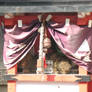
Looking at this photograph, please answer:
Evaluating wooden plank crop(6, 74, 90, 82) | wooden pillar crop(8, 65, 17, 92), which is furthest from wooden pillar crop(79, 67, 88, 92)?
wooden pillar crop(8, 65, 17, 92)

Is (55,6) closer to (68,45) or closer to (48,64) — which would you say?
(68,45)

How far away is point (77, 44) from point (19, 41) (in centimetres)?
177

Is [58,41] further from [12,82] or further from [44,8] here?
[12,82]

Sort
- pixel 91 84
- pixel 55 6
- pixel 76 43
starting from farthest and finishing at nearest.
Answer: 1. pixel 91 84
2. pixel 76 43
3. pixel 55 6

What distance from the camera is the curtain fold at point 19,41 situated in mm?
7781

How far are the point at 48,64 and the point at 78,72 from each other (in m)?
1.00

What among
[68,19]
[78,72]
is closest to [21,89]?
[78,72]

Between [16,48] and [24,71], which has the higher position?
[16,48]

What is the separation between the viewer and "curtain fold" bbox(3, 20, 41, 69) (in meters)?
7.78

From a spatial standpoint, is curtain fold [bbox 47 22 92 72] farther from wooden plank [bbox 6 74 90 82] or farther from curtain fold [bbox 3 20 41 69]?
curtain fold [bbox 3 20 41 69]

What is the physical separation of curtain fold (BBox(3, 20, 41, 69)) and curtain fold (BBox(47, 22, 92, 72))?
0.63 meters

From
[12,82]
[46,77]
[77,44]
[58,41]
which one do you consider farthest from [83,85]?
[12,82]

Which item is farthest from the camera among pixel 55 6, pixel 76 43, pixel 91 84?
pixel 91 84

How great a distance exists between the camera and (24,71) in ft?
27.1
